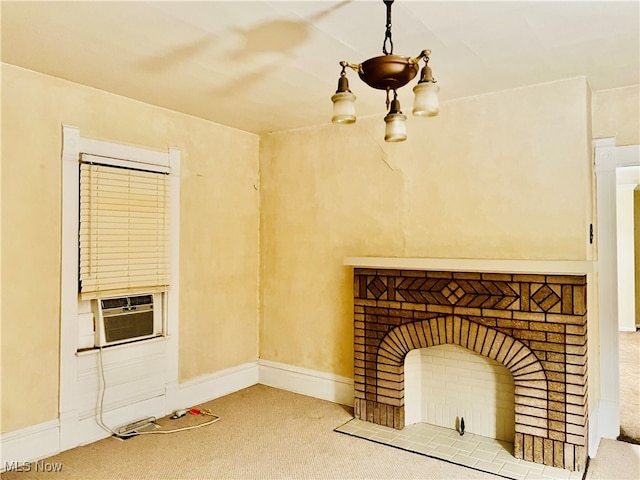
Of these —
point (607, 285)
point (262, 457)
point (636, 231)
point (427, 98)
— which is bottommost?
point (262, 457)

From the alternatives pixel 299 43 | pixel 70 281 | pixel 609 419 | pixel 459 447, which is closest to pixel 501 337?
pixel 459 447

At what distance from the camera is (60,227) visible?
121 inches

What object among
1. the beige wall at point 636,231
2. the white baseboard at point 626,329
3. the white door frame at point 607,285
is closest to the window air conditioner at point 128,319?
the white door frame at point 607,285

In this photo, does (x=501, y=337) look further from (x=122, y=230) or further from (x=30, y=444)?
(x=30, y=444)

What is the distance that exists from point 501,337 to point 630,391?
2.17 m

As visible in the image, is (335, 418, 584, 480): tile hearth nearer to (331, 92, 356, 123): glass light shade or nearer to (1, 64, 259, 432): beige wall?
(1, 64, 259, 432): beige wall

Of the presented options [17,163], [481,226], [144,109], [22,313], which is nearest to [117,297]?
[22,313]

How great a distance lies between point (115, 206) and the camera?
131 inches

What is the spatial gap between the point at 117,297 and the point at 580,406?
3.11 m

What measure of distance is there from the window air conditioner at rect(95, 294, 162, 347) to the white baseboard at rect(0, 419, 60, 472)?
590mm

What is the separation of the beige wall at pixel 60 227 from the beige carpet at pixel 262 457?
1.51ft

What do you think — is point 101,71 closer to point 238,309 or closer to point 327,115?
point 327,115

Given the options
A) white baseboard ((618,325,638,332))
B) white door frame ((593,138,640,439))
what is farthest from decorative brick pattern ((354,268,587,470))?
white baseboard ((618,325,638,332))

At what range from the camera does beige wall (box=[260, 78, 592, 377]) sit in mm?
3059
